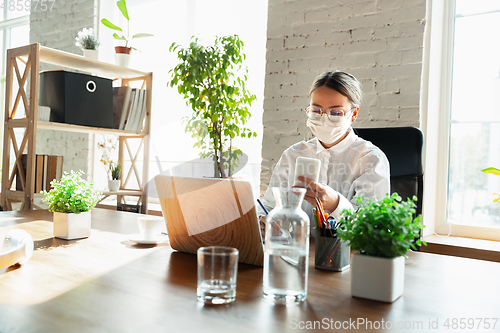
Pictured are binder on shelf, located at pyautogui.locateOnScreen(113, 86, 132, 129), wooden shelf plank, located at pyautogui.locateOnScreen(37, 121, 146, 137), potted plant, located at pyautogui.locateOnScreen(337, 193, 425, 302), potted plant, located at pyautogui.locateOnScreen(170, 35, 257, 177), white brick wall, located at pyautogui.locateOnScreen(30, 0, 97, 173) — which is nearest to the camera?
potted plant, located at pyautogui.locateOnScreen(337, 193, 425, 302)

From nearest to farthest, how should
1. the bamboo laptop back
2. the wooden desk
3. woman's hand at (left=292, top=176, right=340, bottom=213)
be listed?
1. the wooden desk
2. the bamboo laptop back
3. woman's hand at (left=292, top=176, right=340, bottom=213)

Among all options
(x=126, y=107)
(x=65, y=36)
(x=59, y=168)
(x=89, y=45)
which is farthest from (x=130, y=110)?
(x=65, y=36)

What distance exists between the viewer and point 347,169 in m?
1.56

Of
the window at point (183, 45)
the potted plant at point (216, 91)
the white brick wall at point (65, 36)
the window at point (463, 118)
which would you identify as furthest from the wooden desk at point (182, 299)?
the white brick wall at point (65, 36)

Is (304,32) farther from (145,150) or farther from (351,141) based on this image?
(145,150)

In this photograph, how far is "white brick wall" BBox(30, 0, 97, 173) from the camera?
3625 millimetres

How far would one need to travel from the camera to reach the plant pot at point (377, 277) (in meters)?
0.64

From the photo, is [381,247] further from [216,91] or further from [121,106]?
[121,106]

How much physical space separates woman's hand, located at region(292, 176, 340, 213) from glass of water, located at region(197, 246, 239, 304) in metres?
0.39

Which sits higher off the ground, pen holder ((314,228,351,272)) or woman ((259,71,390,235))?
woman ((259,71,390,235))

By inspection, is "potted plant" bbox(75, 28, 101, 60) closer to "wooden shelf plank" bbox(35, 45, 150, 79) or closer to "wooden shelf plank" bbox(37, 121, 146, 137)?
"wooden shelf plank" bbox(35, 45, 150, 79)

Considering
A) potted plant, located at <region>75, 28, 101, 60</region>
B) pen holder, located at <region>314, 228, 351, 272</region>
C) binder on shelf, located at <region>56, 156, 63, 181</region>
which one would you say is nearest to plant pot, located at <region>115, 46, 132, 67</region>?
potted plant, located at <region>75, 28, 101, 60</region>

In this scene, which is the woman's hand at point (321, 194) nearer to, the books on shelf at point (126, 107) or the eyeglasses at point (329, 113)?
the eyeglasses at point (329, 113)

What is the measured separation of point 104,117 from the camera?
8.93 ft
